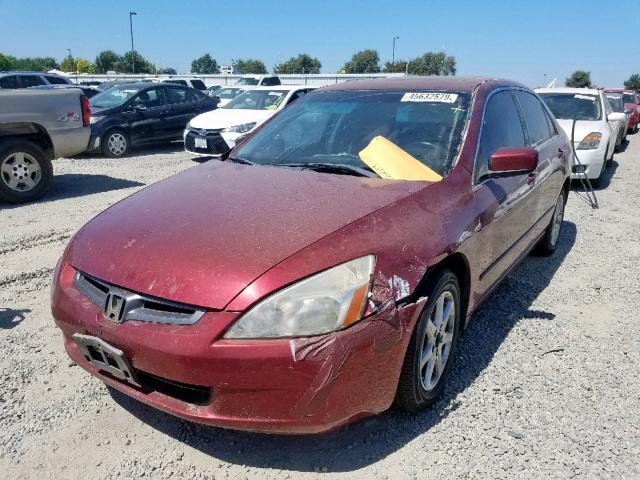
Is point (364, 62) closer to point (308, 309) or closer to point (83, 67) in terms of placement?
point (83, 67)

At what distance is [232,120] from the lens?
34.2ft

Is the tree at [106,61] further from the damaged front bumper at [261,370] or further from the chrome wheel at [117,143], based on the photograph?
the damaged front bumper at [261,370]

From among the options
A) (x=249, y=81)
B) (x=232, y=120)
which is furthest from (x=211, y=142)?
(x=249, y=81)

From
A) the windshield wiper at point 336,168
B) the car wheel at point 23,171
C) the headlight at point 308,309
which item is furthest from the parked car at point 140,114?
the headlight at point 308,309

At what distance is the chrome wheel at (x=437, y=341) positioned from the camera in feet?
8.01

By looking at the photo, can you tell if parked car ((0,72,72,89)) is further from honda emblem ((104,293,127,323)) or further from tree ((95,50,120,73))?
tree ((95,50,120,73))

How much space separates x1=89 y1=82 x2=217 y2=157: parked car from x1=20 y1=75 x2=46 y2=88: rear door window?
532 centimetres

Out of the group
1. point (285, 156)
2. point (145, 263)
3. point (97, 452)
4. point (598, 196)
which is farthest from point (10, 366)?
point (598, 196)

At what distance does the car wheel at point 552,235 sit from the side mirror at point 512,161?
195 centimetres

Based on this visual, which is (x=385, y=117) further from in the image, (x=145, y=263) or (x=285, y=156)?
(x=145, y=263)

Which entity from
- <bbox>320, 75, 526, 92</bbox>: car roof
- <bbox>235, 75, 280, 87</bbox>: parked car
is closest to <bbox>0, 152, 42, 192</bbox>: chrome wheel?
<bbox>320, 75, 526, 92</bbox>: car roof

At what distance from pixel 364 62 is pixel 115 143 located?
8432 centimetres

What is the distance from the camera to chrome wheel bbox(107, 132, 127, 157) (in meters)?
10.8

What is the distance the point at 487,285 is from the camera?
3105mm
